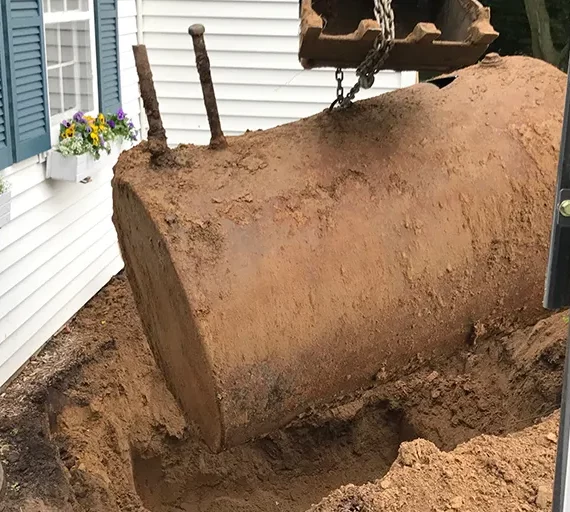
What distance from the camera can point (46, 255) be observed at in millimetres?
4922

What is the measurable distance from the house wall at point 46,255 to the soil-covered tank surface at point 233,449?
224 mm

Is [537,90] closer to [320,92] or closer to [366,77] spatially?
[366,77]

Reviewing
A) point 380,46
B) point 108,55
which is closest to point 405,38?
point 380,46

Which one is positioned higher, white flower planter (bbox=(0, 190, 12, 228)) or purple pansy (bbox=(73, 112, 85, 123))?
purple pansy (bbox=(73, 112, 85, 123))

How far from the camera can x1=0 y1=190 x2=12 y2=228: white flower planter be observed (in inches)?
158

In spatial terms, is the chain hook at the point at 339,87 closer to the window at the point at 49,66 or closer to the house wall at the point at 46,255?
the window at the point at 49,66

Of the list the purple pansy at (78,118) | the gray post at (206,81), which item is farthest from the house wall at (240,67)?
the gray post at (206,81)

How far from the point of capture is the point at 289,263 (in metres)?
2.39

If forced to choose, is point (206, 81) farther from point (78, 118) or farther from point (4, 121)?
point (78, 118)

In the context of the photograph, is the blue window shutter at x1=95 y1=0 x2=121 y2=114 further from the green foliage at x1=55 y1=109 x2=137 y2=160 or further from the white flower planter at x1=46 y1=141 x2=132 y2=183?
the white flower planter at x1=46 y1=141 x2=132 y2=183

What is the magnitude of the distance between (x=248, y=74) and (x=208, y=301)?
511cm

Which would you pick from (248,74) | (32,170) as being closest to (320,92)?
(248,74)

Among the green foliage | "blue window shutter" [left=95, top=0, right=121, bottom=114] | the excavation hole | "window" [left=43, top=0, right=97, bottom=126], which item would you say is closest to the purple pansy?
the green foliage

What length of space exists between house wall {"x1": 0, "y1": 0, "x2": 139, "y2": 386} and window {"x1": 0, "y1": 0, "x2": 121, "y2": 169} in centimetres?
22
